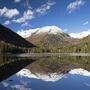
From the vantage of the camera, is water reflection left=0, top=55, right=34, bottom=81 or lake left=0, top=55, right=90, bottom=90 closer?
lake left=0, top=55, right=90, bottom=90

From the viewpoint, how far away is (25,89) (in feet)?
96.9

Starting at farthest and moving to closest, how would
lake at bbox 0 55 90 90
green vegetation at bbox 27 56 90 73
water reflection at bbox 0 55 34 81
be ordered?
green vegetation at bbox 27 56 90 73
water reflection at bbox 0 55 34 81
lake at bbox 0 55 90 90

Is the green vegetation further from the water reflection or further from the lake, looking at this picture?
the water reflection

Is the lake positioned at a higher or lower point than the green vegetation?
lower

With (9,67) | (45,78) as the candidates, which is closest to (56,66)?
(9,67)

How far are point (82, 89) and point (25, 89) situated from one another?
6.36m

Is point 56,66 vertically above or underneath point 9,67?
underneath

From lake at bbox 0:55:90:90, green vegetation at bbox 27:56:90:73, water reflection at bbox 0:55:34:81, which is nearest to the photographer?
lake at bbox 0:55:90:90

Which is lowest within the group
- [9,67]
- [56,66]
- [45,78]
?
[45,78]

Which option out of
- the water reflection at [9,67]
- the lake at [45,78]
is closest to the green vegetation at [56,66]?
the lake at [45,78]

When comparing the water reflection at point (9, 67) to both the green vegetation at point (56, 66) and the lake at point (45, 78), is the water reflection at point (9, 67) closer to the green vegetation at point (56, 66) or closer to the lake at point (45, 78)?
the lake at point (45, 78)

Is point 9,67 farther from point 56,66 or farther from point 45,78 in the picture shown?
point 45,78

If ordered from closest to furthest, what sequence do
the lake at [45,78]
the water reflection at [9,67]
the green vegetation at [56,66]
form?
the lake at [45,78] < the water reflection at [9,67] < the green vegetation at [56,66]

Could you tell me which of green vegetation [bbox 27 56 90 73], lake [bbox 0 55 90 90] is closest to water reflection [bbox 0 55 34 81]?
lake [bbox 0 55 90 90]
